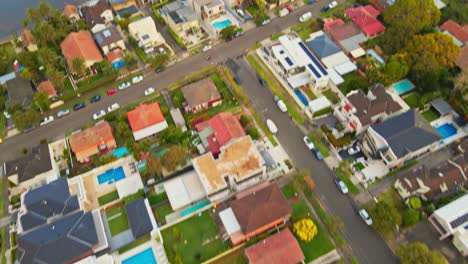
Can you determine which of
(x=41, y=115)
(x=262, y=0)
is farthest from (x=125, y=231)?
(x=262, y=0)

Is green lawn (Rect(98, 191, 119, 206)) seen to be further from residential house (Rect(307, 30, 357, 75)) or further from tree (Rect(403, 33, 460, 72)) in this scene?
tree (Rect(403, 33, 460, 72))

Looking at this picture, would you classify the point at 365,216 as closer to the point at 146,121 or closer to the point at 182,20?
the point at 146,121

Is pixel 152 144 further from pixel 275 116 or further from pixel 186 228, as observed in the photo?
pixel 275 116

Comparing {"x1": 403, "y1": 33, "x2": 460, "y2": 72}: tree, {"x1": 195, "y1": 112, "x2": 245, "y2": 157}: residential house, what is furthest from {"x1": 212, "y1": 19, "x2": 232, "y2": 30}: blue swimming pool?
{"x1": 403, "y1": 33, "x2": 460, "y2": 72}: tree

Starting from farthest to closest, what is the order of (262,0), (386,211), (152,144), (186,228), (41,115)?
(262,0)
(41,115)
(152,144)
(186,228)
(386,211)

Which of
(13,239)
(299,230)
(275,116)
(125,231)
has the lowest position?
(299,230)

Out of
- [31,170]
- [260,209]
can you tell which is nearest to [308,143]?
[260,209]

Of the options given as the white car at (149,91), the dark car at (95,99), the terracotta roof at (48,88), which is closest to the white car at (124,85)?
the white car at (149,91)
